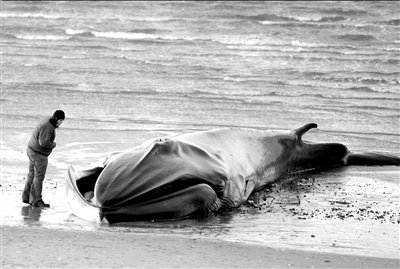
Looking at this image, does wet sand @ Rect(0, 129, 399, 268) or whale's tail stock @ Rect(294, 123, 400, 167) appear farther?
whale's tail stock @ Rect(294, 123, 400, 167)

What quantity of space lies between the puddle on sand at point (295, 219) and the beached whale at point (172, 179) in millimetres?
180

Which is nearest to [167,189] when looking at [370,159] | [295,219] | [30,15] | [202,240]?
[202,240]

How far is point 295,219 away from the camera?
564 inches

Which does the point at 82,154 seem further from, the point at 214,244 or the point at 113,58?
the point at 113,58

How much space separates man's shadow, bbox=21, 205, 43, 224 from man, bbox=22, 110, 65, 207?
131 millimetres

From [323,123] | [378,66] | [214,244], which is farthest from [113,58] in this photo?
[214,244]

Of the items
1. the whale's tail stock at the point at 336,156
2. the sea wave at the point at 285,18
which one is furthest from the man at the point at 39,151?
the sea wave at the point at 285,18

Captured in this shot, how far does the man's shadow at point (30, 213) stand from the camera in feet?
43.2

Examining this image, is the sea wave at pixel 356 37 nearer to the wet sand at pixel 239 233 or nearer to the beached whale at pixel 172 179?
the wet sand at pixel 239 233

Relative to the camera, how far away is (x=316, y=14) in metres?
54.8

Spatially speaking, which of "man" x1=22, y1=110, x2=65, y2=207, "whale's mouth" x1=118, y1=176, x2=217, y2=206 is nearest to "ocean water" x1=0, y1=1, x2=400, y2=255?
"whale's mouth" x1=118, y1=176, x2=217, y2=206

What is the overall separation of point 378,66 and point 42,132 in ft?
76.5

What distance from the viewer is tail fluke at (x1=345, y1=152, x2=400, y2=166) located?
19.0 meters

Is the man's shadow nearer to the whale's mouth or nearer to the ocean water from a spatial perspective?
the whale's mouth
